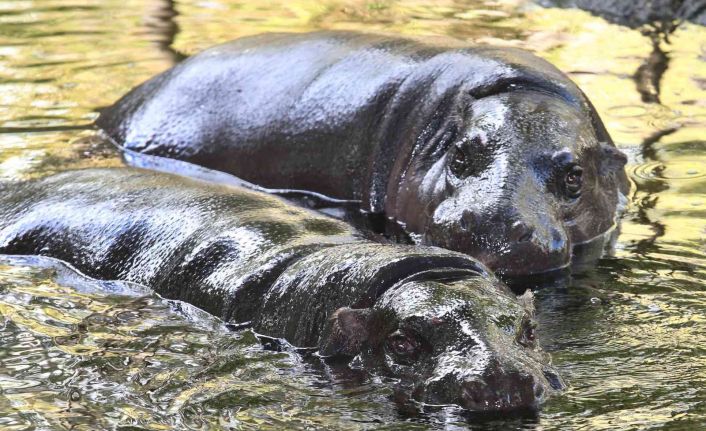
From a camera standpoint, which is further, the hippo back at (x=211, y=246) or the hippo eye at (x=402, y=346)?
the hippo back at (x=211, y=246)

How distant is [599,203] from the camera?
9.26 m

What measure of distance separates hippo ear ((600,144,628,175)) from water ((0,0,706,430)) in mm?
388

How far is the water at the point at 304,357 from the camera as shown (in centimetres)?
602

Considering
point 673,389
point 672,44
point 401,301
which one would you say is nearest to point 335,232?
point 401,301

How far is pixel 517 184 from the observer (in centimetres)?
851

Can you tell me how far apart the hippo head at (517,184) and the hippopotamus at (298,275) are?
916mm

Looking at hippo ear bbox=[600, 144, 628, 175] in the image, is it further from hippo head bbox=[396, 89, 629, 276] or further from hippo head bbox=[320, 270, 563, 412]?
hippo head bbox=[320, 270, 563, 412]

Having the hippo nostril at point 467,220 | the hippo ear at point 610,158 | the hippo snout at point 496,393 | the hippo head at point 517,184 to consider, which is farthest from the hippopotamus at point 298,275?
the hippo ear at point 610,158

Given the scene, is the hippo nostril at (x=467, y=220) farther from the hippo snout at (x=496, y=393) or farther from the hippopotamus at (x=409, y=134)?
the hippo snout at (x=496, y=393)

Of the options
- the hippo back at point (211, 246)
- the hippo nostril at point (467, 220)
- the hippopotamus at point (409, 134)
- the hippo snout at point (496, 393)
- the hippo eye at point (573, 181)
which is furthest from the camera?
the hippo eye at point (573, 181)

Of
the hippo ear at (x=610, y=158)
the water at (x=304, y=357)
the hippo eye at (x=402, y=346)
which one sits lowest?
the water at (x=304, y=357)

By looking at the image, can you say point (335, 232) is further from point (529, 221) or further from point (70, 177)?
point (70, 177)

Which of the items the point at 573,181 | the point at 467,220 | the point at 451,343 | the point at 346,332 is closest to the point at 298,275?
the point at 346,332

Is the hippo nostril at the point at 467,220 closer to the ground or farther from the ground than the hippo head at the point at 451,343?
closer to the ground
